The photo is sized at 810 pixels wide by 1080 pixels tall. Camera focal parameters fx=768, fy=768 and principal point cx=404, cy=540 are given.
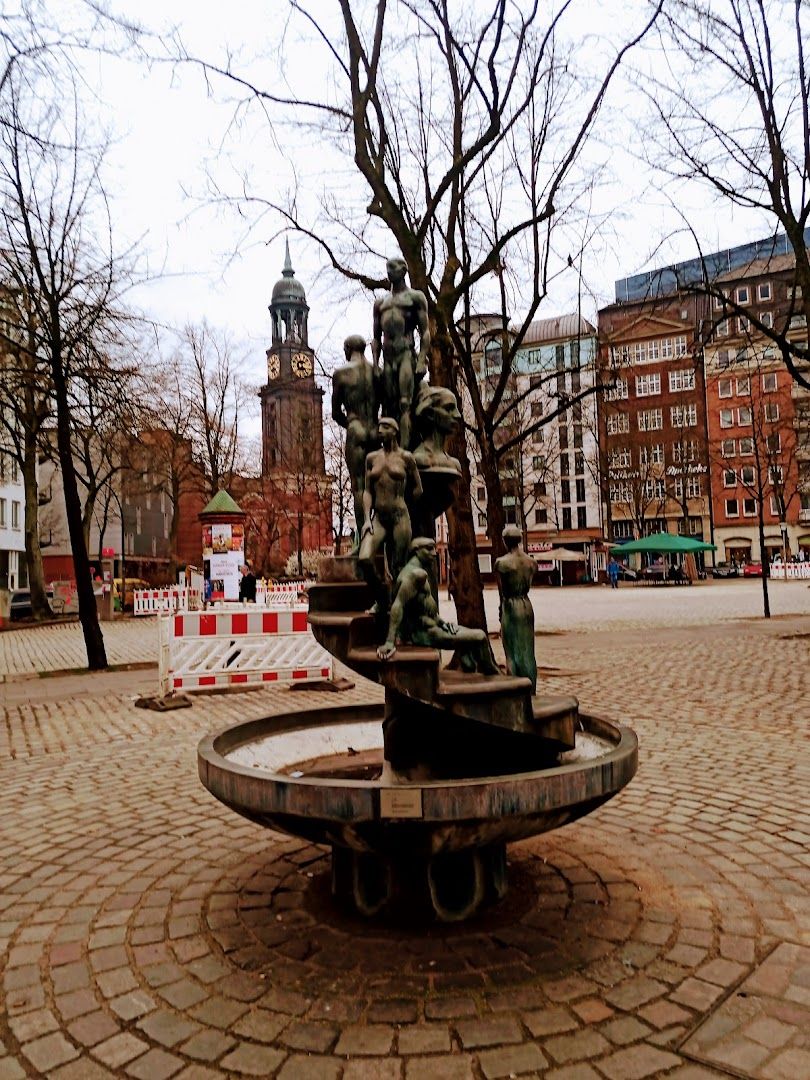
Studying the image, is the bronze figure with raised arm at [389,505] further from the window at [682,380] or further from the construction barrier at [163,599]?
the window at [682,380]

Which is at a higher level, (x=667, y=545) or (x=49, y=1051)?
(x=667, y=545)

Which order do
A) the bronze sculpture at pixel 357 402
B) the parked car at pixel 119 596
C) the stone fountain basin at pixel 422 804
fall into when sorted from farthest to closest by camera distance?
the parked car at pixel 119 596, the bronze sculpture at pixel 357 402, the stone fountain basin at pixel 422 804

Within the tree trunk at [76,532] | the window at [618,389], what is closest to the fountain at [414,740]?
the tree trunk at [76,532]

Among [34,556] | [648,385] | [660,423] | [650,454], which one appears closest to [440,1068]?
[34,556]

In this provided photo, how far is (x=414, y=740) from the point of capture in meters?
4.06

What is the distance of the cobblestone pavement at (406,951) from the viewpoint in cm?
265

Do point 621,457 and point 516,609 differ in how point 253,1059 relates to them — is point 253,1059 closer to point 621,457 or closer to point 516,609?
point 516,609

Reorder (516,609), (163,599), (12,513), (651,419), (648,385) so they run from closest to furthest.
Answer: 1. (516,609)
2. (163,599)
3. (12,513)
4. (651,419)
5. (648,385)

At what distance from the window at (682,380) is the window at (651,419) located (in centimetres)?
240

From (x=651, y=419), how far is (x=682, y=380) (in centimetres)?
401

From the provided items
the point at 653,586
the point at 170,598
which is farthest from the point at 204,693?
the point at 653,586

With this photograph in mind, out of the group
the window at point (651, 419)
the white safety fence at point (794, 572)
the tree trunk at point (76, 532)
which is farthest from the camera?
the window at point (651, 419)

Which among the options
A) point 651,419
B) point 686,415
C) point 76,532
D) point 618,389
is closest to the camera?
point 76,532

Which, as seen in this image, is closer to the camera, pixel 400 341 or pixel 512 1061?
pixel 512 1061
